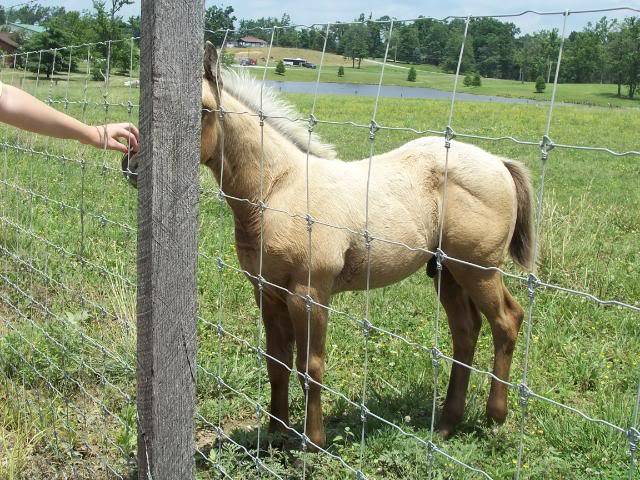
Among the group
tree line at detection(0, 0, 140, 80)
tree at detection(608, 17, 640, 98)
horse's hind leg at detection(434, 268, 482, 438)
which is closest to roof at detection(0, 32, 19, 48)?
tree line at detection(0, 0, 140, 80)

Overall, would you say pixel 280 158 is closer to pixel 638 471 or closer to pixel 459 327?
pixel 459 327

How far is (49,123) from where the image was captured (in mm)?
2693

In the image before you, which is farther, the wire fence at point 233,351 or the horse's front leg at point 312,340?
the horse's front leg at point 312,340

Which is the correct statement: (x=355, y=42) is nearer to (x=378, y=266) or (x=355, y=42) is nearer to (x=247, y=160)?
(x=247, y=160)

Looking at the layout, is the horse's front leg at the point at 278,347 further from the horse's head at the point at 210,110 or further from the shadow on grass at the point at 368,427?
the horse's head at the point at 210,110

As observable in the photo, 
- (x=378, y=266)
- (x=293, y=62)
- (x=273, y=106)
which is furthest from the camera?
Answer: (x=378, y=266)

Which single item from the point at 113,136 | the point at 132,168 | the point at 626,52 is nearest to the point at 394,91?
the point at 626,52

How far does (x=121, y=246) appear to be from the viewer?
5.79m

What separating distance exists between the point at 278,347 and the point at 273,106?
1206mm

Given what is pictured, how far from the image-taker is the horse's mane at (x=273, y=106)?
3.05 m

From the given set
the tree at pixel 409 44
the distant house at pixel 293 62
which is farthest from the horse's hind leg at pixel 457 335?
the tree at pixel 409 44

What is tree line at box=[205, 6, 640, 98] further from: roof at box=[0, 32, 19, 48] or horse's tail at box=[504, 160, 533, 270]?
roof at box=[0, 32, 19, 48]

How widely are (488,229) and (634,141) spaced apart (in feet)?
35.6

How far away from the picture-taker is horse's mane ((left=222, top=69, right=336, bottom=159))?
3.05 meters
